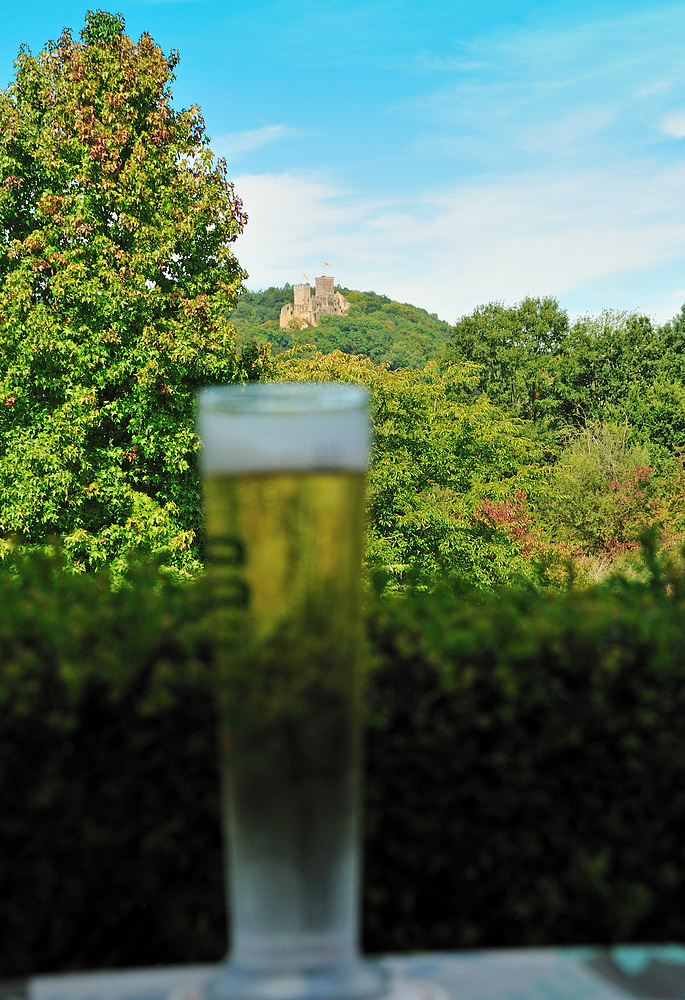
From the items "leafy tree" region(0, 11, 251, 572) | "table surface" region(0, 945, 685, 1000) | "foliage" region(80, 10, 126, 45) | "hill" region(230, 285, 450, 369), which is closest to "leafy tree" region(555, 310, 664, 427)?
"hill" region(230, 285, 450, 369)

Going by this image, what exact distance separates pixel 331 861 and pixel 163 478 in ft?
58.0

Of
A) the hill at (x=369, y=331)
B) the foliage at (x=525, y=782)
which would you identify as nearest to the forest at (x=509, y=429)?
the hill at (x=369, y=331)

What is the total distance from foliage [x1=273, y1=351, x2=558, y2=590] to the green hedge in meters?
19.0

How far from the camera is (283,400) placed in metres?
1.41

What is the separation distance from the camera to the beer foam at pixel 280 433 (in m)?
1.36

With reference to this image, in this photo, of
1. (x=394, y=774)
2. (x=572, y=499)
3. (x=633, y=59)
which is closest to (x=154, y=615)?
(x=394, y=774)

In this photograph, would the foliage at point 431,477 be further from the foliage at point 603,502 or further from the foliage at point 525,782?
the foliage at point 525,782

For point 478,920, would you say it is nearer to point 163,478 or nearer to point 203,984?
point 203,984

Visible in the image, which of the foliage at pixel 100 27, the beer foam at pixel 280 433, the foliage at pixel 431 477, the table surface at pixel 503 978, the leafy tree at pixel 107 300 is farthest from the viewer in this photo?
the foliage at pixel 431 477

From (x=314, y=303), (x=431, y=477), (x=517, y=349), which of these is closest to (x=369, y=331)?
(x=517, y=349)

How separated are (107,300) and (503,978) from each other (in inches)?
669

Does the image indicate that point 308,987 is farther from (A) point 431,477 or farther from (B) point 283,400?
(A) point 431,477

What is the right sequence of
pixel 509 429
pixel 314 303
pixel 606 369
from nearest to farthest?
pixel 509 429 < pixel 606 369 < pixel 314 303

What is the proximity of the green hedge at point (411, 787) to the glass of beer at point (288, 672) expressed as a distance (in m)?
0.61
